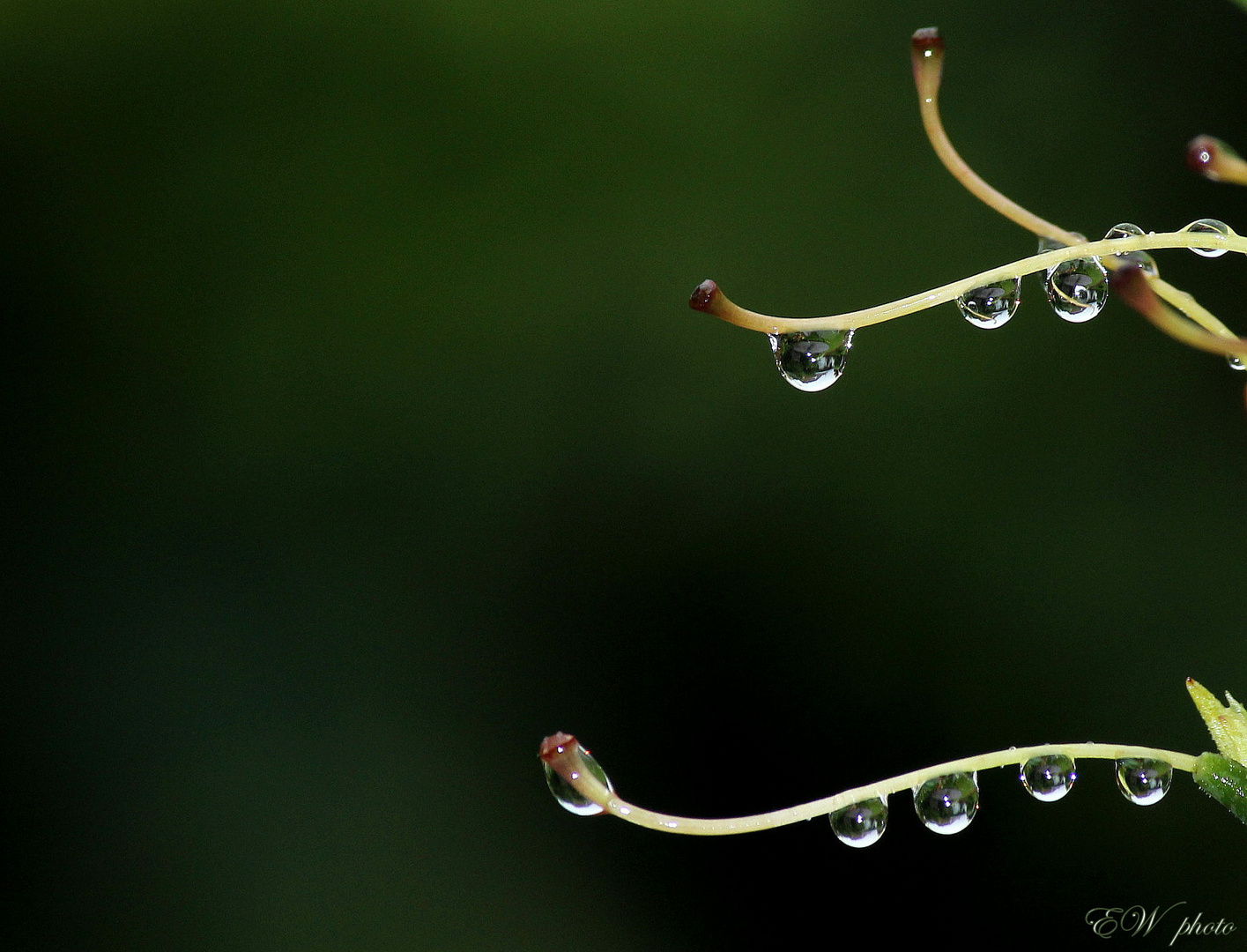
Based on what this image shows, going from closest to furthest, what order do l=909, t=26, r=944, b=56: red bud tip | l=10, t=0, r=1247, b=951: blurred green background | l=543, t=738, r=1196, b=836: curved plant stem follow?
l=543, t=738, r=1196, b=836: curved plant stem
l=909, t=26, r=944, b=56: red bud tip
l=10, t=0, r=1247, b=951: blurred green background

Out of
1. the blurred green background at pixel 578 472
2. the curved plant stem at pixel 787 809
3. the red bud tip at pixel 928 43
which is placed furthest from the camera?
the blurred green background at pixel 578 472

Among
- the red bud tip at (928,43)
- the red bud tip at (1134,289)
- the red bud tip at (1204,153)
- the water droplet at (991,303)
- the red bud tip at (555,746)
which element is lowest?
the red bud tip at (555,746)

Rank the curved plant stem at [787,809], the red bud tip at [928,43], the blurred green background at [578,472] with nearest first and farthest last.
→ the curved plant stem at [787,809] < the red bud tip at [928,43] < the blurred green background at [578,472]

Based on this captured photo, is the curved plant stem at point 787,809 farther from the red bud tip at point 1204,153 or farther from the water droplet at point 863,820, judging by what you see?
the red bud tip at point 1204,153

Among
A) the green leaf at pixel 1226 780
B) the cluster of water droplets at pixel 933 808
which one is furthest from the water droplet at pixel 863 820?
the green leaf at pixel 1226 780

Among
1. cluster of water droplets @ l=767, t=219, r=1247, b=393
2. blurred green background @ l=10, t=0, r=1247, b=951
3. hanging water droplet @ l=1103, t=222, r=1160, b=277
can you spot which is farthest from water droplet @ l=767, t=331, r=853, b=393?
blurred green background @ l=10, t=0, r=1247, b=951

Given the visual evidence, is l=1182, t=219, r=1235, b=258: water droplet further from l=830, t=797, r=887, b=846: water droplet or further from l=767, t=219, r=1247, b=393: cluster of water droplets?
l=830, t=797, r=887, b=846: water droplet
